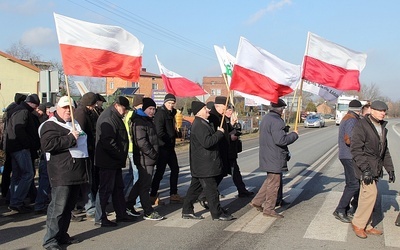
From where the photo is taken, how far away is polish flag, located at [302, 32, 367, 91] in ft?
24.3

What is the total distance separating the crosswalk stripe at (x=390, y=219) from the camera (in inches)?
227

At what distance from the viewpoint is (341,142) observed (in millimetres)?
7152

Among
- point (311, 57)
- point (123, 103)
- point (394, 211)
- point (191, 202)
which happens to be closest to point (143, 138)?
point (123, 103)

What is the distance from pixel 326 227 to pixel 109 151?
3362 millimetres

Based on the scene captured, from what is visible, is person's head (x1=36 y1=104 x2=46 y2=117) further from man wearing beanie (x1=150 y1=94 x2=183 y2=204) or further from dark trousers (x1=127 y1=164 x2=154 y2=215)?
dark trousers (x1=127 y1=164 x2=154 y2=215)

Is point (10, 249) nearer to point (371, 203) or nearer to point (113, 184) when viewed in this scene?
point (113, 184)

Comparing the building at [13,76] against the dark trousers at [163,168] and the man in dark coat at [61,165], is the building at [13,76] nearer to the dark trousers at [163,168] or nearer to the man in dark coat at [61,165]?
the dark trousers at [163,168]

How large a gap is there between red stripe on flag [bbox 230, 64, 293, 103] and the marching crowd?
0.23 meters

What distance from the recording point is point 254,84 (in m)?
7.09

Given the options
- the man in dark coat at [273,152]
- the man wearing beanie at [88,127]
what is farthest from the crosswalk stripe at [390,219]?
the man wearing beanie at [88,127]

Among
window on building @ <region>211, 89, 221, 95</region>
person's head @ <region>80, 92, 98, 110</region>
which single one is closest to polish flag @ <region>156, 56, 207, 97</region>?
person's head @ <region>80, 92, 98, 110</region>

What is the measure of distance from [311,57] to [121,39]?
3.21 metres

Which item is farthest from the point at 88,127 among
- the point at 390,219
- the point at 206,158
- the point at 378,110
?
the point at 390,219

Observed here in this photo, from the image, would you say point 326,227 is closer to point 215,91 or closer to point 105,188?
point 105,188
